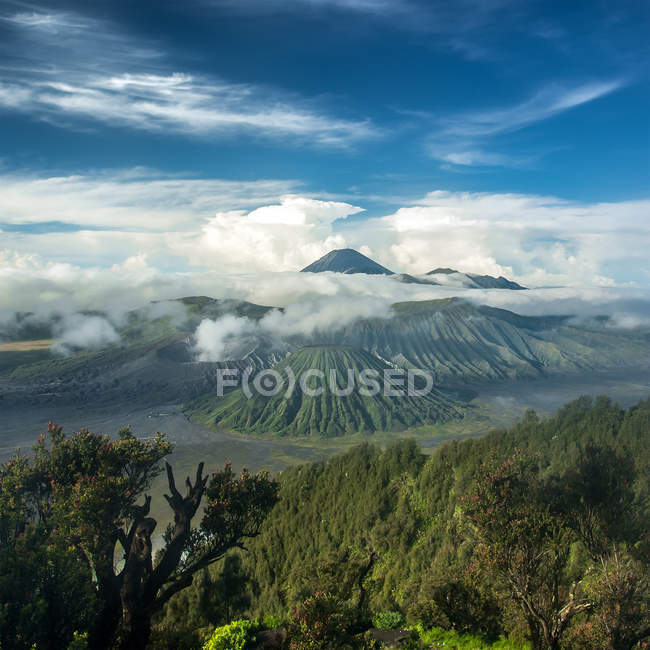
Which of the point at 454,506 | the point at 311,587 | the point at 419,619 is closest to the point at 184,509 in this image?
the point at 311,587

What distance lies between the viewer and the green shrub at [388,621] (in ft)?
79.1

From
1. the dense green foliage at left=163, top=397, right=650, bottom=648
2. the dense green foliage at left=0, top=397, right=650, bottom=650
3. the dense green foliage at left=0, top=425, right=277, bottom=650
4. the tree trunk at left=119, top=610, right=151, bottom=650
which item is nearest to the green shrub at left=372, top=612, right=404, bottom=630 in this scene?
the dense green foliage at left=0, top=397, right=650, bottom=650

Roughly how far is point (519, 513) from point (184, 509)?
14340mm

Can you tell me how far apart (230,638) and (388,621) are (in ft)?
30.2

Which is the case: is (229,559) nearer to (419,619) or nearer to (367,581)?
(367,581)

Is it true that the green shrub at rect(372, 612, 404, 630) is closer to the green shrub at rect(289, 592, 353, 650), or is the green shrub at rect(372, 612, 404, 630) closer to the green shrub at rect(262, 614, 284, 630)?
the green shrub at rect(262, 614, 284, 630)

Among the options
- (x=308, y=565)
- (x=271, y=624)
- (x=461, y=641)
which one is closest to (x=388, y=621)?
(x=461, y=641)

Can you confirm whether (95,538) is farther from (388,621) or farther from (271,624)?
(388,621)

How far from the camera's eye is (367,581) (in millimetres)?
40781

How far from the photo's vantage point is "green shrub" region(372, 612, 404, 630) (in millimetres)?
24109

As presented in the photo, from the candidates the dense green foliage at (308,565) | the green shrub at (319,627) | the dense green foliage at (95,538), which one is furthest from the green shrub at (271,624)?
the green shrub at (319,627)

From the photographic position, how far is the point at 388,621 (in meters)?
24.5

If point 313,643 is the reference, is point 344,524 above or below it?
below

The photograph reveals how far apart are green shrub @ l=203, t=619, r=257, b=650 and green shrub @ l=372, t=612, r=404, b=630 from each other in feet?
23.0
